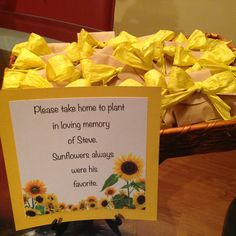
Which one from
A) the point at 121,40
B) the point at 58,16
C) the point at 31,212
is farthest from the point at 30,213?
the point at 58,16

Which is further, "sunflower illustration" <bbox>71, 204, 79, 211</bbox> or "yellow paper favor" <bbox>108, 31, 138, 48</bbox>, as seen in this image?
"yellow paper favor" <bbox>108, 31, 138, 48</bbox>

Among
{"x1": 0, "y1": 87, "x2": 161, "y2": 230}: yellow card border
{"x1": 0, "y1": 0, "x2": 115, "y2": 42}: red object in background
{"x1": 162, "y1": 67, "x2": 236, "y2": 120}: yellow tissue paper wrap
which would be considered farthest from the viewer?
{"x1": 0, "y1": 0, "x2": 115, "y2": 42}: red object in background

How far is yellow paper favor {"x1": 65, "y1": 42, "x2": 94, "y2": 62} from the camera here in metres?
0.62

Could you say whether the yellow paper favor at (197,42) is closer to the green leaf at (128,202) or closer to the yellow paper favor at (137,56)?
the yellow paper favor at (137,56)

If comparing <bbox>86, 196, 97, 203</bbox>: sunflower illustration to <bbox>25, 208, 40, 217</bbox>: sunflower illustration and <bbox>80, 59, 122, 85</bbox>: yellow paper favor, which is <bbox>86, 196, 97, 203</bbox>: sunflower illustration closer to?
<bbox>25, 208, 40, 217</bbox>: sunflower illustration

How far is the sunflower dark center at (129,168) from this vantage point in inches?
18.1

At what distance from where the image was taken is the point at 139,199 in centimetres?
48

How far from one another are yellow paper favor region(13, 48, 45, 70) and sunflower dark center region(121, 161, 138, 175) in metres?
0.25

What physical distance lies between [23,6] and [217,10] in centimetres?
87

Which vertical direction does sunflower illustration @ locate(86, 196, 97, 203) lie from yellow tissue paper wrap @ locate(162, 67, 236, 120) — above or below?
below

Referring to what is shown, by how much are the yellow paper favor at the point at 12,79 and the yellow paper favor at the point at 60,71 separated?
0.16ft

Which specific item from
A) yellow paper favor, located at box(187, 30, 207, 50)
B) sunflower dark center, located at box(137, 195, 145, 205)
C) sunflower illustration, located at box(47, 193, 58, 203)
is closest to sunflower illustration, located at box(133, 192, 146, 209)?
sunflower dark center, located at box(137, 195, 145, 205)

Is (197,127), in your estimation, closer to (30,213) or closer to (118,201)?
(118,201)

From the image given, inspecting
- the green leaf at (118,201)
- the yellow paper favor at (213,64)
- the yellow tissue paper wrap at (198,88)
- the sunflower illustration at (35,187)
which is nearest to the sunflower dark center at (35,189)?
the sunflower illustration at (35,187)
